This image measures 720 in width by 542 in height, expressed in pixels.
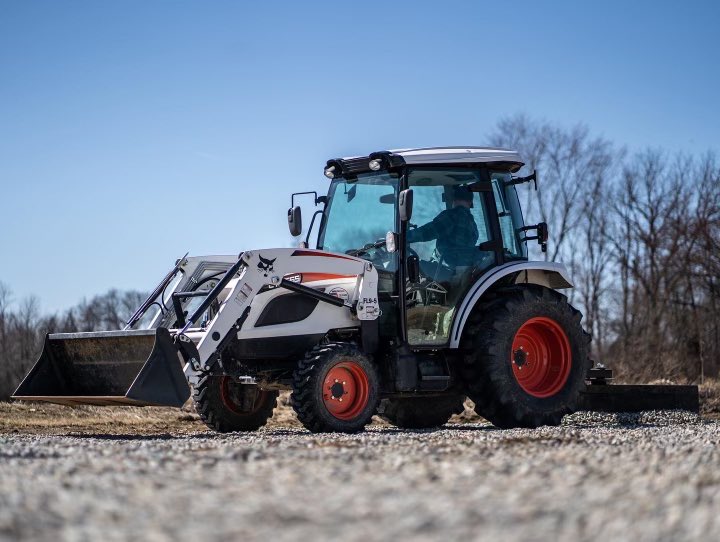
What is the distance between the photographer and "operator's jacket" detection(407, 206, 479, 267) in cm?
1028

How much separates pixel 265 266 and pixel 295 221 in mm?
1510

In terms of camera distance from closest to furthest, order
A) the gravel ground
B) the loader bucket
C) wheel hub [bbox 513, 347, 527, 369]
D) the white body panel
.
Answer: the gravel ground, the loader bucket, the white body panel, wheel hub [bbox 513, 347, 527, 369]

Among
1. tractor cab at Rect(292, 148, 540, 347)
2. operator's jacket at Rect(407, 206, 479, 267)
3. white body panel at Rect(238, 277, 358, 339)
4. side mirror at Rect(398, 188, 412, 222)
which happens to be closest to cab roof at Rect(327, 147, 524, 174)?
tractor cab at Rect(292, 148, 540, 347)

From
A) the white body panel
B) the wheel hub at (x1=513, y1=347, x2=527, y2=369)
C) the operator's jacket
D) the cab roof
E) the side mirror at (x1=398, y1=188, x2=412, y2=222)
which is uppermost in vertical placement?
the cab roof

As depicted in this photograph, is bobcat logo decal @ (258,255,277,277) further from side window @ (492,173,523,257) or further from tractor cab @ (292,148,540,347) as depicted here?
side window @ (492,173,523,257)

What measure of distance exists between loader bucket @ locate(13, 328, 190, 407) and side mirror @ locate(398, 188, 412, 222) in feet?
7.59

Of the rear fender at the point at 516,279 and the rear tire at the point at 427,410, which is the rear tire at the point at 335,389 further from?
the rear tire at the point at 427,410

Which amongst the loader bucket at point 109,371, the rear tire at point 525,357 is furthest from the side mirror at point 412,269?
the loader bucket at point 109,371

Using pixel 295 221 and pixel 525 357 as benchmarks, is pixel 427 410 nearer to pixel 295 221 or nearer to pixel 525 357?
pixel 525 357

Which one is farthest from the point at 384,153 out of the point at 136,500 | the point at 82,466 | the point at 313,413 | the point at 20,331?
the point at 20,331

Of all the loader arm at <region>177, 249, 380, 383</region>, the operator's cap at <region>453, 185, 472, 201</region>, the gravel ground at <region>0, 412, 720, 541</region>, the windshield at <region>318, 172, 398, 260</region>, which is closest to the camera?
the gravel ground at <region>0, 412, 720, 541</region>

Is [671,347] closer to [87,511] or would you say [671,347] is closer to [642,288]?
[642,288]

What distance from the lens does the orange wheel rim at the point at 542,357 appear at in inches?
422

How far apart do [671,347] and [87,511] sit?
2667cm
